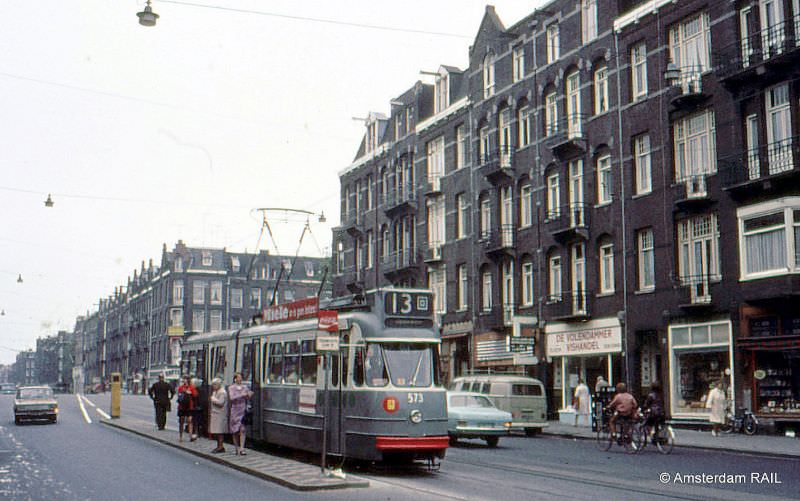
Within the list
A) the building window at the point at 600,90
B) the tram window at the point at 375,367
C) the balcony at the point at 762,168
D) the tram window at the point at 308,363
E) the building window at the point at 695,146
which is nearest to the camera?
the tram window at the point at 375,367

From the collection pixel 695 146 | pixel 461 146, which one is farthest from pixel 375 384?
pixel 461 146

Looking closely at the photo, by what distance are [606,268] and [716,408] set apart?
29.0ft

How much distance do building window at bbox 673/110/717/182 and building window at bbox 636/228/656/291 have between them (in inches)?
106

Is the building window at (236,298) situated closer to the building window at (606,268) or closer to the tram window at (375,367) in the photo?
the building window at (606,268)

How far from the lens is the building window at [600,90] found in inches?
1409

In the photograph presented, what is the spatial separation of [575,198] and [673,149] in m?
6.17

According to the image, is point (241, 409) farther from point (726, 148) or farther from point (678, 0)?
point (678, 0)

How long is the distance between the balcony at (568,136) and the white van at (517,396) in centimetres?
1113

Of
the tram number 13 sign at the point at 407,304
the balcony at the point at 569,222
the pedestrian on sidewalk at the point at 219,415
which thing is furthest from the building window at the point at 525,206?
the tram number 13 sign at the point at 407,304

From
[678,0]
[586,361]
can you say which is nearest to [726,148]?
[678,0]

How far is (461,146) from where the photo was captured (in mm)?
46594

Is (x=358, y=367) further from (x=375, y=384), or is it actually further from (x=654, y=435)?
(x=654, y=435)

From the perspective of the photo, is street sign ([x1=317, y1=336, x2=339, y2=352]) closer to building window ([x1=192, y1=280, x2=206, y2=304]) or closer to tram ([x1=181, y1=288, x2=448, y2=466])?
tram ([x1=181, y1=288, x2=448, y2=466])

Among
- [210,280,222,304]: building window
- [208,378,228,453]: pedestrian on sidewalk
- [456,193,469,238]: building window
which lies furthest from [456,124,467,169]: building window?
[210,280,222,304]: building window
